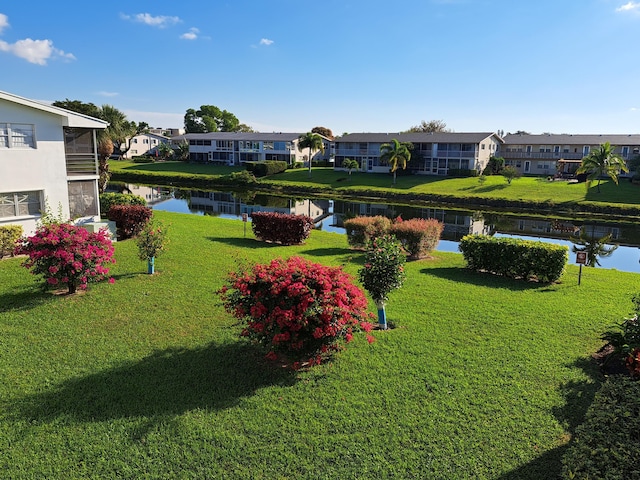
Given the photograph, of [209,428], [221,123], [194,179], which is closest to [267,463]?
[209,428]

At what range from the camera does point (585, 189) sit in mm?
46969

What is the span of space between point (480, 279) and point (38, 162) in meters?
16.6

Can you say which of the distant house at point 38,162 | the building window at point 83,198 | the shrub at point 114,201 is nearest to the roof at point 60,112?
the distant house at point 38,162

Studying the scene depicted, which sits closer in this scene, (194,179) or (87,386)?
(87,386)

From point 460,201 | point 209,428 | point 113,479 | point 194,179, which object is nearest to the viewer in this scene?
point 113,479

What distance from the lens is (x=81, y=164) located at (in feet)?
→ 63.2

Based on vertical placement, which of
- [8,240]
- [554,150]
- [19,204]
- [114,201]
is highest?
[554,150]

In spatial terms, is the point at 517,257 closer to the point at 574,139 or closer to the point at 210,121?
the point at 574,139

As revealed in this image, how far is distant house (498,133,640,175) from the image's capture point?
6025 cm

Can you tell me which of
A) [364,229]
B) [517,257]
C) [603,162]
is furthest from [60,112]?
[603,162]

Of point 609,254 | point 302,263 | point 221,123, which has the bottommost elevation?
point 609,254

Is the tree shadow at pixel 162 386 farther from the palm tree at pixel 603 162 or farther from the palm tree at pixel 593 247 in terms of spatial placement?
the palm tree at pixel 603 162

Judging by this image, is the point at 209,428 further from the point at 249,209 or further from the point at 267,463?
the point at 249,209

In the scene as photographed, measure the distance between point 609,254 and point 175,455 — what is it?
25.2 m
